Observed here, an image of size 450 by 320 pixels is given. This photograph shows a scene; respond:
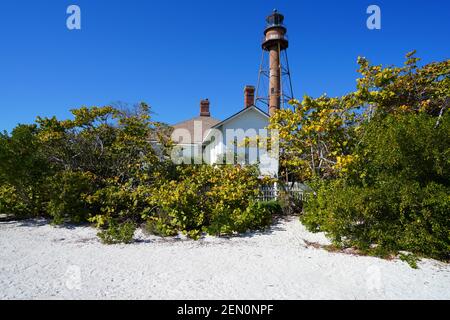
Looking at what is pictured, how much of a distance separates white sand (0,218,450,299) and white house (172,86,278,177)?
3.63 m

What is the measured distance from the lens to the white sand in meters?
3.79

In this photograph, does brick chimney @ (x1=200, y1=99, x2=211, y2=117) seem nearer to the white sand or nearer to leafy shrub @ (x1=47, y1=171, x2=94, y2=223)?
Result: leafy shrub @ (x1=47, y1=171, x2=94, y2=223)

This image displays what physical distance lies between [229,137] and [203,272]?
43.7ft

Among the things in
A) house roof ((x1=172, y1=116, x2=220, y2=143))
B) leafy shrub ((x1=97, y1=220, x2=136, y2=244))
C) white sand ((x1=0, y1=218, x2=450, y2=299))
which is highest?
house roof ((x1=172, y1=116, x2=220, y2=143))

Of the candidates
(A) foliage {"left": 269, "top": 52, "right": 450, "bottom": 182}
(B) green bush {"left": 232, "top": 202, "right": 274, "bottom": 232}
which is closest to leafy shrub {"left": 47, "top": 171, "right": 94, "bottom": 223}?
(B) green bush {"left": 232, "top": 202, "right": 274, "bottom": 232}

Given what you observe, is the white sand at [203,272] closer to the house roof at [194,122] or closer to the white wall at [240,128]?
the white wall at [240,128]

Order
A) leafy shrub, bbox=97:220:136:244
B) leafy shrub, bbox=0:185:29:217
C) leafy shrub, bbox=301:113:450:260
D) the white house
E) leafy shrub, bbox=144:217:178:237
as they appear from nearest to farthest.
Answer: leafy shrub, bbox=301:113:450:260
leafy shrub, bbox=97:220:136:244
leafy shrub, bbox=144:217:178:237
leafy shrub, bbox=0:185:29:217
the white house

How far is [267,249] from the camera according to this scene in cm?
591

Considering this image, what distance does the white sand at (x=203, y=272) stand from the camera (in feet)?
12.4
